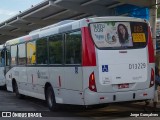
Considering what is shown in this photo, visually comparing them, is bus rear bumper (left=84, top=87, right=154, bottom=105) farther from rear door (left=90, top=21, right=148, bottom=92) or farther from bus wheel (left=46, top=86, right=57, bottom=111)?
bus wheel (left=46, top=86, right=57, bottom=111)

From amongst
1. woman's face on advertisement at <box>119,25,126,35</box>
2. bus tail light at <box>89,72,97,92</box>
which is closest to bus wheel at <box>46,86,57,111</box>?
bus tail light at <box>89,72,97,92</box>

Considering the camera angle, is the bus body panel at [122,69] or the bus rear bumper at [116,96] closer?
the bus rear bumper at [116,96]

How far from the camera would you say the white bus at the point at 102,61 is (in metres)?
11.9

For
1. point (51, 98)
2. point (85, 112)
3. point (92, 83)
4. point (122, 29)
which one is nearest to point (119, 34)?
point (122, 29)

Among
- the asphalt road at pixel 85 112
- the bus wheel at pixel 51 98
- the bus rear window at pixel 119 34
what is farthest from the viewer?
the bus wheel at pixel 51 98

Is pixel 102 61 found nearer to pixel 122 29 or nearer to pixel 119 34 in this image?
pixel 119 34

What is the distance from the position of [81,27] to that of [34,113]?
3.79 meters

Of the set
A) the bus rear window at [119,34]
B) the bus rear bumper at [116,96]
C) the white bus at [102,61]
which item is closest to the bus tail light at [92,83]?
the white bus at [102,61]

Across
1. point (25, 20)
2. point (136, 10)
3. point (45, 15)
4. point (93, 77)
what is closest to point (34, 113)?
point (93, 77)

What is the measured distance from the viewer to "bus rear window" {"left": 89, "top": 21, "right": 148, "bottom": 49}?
12.1 m

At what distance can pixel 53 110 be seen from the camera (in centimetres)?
1445

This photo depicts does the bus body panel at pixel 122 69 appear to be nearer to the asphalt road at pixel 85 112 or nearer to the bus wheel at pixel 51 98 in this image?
the asphalt road at pixel 85 112

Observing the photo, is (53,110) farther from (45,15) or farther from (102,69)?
(45,15)

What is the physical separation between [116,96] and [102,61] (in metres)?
1.07
